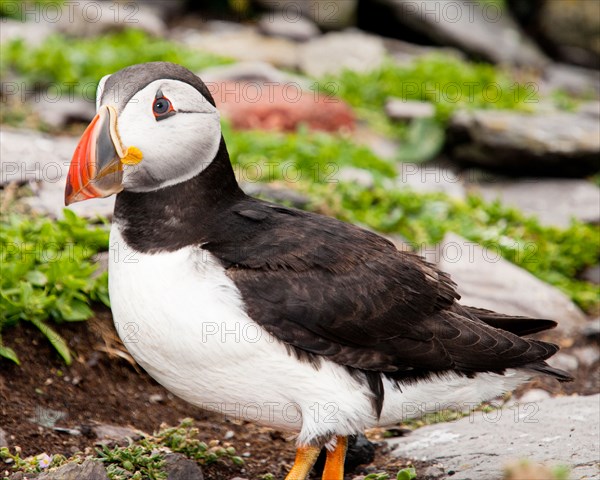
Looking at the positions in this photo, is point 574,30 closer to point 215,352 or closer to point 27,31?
point 27,31

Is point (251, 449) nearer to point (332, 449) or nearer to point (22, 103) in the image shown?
point (332, 449)

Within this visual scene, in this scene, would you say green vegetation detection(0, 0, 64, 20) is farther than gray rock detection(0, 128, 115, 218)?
Yes

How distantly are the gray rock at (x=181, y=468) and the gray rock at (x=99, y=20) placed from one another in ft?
31.0

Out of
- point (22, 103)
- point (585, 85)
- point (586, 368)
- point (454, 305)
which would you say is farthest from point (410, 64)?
point (454, 305)

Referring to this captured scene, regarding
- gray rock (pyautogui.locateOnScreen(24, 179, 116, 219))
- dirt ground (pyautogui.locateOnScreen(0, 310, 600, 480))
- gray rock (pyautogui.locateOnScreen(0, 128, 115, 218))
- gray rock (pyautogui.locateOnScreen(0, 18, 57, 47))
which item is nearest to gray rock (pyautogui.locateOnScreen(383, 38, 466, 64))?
gray rock (pyautogui.locateOnScreen(0, 18, 57, 47))

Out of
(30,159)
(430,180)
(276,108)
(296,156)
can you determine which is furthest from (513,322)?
(276,108)

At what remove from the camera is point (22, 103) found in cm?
952

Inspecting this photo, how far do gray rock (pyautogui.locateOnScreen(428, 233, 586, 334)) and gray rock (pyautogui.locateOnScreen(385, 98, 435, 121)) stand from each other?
3424 mm

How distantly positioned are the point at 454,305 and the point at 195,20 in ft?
38.5

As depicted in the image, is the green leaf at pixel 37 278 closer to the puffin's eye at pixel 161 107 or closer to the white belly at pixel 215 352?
the white belly at pixel 215 352

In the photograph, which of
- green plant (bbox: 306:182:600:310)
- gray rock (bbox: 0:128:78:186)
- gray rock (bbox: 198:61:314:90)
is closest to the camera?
gray rock (bbox: 0:128:78:186)

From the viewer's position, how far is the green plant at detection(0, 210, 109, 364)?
5246mm

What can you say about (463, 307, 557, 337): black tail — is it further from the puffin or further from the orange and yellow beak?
→ the orange and yellow beak

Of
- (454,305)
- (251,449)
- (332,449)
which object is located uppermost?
(454,305)
